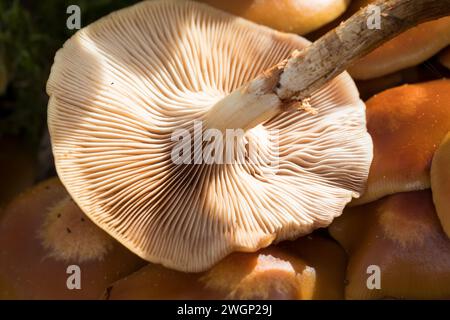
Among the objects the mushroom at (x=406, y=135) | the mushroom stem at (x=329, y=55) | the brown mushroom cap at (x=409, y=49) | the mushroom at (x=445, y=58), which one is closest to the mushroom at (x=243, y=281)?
the mushroom at (x=406, y=135)

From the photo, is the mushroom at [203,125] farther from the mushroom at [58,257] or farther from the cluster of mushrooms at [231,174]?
the mushroom at [58,257]

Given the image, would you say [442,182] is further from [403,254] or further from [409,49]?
[409,49]

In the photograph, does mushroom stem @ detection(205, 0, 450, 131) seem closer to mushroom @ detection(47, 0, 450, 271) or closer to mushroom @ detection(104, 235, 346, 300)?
mushroom @ detection(47, 0, 450, 271)

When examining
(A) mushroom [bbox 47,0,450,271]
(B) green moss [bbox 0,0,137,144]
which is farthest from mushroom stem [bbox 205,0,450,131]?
(B) green moss [bbox 0,0,137,144]

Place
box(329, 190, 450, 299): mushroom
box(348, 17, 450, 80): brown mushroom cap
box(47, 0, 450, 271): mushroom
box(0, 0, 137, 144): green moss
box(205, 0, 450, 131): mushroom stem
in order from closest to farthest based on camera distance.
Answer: box(205, 0, 450, 131): mushroom stem, box(47, 0, 450, 271): mushroom, box(329, 190, 450, 299): mushroom, box(348, 17, 450, 80): brown mushroom cap, box(0, 0, 137, 144): green moss

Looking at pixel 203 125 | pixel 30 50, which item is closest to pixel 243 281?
pixel 203 125

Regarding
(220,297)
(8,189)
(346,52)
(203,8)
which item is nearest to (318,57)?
(346,52)
